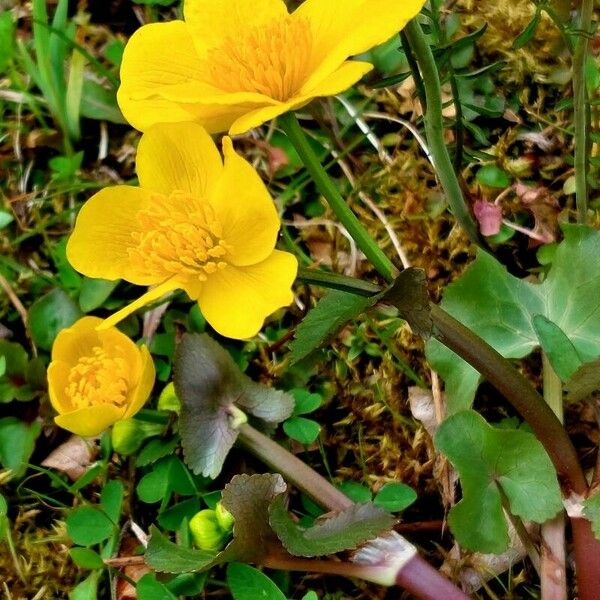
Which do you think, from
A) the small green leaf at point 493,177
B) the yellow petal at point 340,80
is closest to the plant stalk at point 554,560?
the small green leaf at point 493,177

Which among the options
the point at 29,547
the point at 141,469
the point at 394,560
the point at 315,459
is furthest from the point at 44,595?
the point at 394,560

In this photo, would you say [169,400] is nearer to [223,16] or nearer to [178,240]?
[178,240]

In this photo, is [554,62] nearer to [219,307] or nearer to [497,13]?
[497,13]

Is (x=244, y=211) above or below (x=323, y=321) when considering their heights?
above

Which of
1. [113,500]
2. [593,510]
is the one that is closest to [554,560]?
[593,510]

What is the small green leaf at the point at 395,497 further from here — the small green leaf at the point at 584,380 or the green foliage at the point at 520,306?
the small green leaf at the point at 584,380
